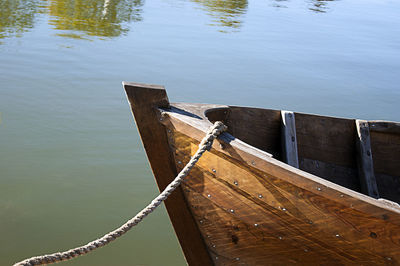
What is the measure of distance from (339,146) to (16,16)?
33.4ft

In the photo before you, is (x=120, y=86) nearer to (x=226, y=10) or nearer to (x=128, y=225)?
(x=128, y=225)

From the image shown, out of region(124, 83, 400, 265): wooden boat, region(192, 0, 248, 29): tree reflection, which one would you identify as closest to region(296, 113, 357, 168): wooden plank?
region(124, 83, 400, 265): wooden boat

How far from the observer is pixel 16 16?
38.5ft

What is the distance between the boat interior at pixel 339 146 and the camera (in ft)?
12.1

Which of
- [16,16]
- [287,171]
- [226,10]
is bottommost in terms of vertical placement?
[16,16]

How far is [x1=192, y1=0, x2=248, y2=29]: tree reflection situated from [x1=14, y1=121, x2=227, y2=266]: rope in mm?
12168

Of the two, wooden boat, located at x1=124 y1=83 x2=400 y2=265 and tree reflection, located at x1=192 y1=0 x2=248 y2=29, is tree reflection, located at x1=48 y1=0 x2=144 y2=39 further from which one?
wooden boat, located at x1=124 y1=83 x2=400 y2=265

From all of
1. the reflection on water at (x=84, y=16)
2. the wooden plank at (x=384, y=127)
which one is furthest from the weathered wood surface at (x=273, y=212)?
the reflection on water at (x=84, y=16)

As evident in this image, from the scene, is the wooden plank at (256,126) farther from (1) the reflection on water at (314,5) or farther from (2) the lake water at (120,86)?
(1) the reflection on water at (314,5)

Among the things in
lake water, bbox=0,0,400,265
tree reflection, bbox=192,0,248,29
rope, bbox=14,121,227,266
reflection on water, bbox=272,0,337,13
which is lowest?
lake water, bbox=0,0,400,265

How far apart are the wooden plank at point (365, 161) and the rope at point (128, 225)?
187 centimetres

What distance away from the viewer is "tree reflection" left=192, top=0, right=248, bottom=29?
14.8 metres

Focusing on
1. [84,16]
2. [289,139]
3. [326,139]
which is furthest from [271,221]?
[84,16]

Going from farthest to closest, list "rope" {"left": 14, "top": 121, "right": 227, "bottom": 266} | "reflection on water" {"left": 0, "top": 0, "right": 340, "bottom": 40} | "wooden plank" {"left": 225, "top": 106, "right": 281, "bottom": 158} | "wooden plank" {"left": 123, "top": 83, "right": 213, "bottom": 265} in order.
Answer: "reflection on water" {"left": 0, "top": 0, "right": 340, "bottom": 40}, "wooden plank" {"left": 225, "top": 106, "right": 281, "bottom": 158}, "wooden plank" {"left": 123, "top": 83, "right": 213, "bottom": 265}, "rope" {"left": 14, "top": 121, "right": 227, "bottom": 266}
